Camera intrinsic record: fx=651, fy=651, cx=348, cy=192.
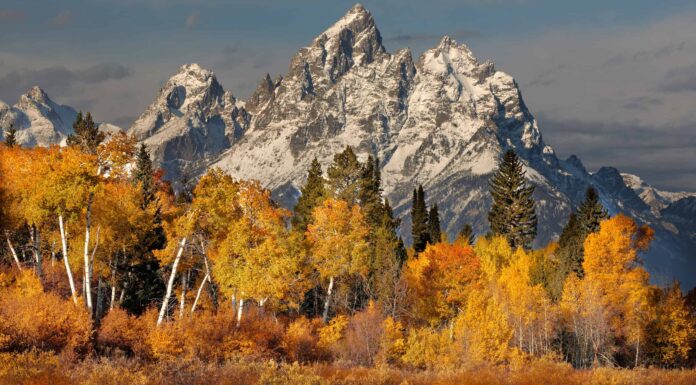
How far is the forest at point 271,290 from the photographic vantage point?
3034 centimetres

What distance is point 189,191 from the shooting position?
48.0 meters

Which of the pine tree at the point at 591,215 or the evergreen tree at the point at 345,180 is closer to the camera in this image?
the evergreen tree at the point at 345,180

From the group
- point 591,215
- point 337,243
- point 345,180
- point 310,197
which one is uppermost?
point 345,180

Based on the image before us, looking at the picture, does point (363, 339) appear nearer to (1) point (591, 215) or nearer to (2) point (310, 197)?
(2) point (310, 197)

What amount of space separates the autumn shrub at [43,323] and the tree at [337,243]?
A: 19972 millimetres

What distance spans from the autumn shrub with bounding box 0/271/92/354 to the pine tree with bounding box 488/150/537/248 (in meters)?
63.6

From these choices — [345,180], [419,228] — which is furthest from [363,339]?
[419,228]

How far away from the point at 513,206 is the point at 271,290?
54.6 meters

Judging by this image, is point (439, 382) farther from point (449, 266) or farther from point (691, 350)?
point (691, 350)

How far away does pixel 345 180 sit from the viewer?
65.8 metres

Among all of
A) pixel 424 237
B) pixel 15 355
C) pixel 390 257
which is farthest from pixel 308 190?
pixel 15 355

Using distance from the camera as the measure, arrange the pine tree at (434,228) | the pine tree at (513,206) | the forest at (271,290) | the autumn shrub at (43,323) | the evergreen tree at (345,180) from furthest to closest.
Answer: the pine tree at (434,228) → the pine tree at (513,206) → the evergreen tree at (345,180) → the autumn shrub at (43,323) → the forest at (271,290)

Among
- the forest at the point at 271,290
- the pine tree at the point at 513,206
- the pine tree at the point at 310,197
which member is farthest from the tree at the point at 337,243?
the pine tree at the point at 513,206

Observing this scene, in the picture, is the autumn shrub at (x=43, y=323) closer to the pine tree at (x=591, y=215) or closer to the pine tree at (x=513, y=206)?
the pine tree at (x=591, y=215)
